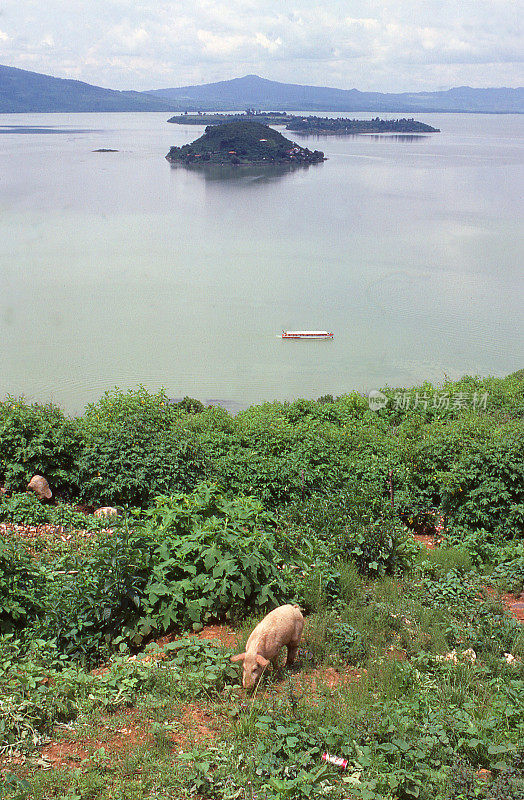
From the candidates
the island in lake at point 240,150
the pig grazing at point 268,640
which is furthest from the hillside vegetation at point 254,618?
the island in lake at point 240,150

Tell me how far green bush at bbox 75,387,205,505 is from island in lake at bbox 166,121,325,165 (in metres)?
70.7

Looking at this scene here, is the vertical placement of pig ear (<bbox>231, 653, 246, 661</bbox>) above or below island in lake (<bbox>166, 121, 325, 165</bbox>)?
below

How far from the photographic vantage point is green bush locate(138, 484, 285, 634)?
4.24 meters

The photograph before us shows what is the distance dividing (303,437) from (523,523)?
2410mm

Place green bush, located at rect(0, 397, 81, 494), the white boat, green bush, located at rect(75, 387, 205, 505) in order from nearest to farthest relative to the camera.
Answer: green bush, located at rect(75, 387, 205, 505) → green bush, located at rect(0, 397, 81, 494) → the white boat

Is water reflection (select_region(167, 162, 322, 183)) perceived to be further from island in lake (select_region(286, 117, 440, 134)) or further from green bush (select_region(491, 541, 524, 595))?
green bush (select_region(491, 541, 524, 595))

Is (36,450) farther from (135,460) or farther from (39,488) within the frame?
(135,460)

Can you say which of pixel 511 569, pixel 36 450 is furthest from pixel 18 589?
pixel 511 569

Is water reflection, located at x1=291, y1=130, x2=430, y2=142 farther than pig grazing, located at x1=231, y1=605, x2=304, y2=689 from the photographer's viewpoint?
Yes

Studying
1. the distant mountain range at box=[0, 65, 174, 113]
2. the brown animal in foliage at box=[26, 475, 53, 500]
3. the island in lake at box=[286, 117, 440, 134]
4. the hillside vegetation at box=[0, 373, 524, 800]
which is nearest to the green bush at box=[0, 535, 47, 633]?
the hillside vegetation at box=[0, 373, 524, 800]

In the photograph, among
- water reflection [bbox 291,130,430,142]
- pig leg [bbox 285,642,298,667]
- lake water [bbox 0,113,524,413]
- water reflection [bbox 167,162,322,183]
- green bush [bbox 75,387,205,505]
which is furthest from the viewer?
water reflection [bbox 291,130,430,142]

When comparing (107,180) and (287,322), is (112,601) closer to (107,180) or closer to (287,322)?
(287,322)

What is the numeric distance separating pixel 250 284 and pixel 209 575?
24366mm

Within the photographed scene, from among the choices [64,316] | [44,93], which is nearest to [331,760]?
[64,316]
